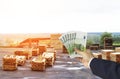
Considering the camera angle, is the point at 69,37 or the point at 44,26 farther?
the point at 44,26

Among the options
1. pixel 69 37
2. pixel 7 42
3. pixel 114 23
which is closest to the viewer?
pixel 69 37

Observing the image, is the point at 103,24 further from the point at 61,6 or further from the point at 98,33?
the point at 61,6

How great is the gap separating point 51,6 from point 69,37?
3.81 ft

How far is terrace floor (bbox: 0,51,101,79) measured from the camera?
3.91 metres

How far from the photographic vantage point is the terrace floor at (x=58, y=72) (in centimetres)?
391

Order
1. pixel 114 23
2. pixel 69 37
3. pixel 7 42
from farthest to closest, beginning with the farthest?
pixel 114 23 < pixel 7 42 < pixel 69 37

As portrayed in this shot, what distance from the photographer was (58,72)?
401 centimetres

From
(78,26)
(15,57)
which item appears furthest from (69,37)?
(15,57)

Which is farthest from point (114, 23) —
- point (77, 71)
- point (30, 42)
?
point (30, 42)

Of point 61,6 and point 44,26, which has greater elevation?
point 61,6

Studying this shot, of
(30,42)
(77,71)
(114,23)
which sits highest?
(114,23)

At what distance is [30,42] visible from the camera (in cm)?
390

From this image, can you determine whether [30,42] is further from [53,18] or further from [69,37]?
[69,37]

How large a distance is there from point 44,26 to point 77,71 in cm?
77
